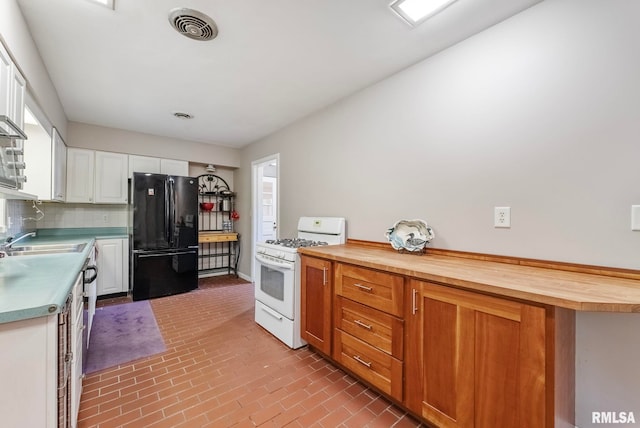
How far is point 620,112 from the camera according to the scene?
4.42 feet

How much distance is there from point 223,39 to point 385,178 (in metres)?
1.66

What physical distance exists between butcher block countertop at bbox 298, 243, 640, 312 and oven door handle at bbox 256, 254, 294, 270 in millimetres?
645

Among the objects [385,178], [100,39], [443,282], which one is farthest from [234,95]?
[443,282]

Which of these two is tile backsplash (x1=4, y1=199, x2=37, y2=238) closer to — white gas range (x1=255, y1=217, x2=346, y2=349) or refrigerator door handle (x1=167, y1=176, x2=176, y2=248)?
refrigerator door handle (x1=167, y1=176, x2=176, y2=248)

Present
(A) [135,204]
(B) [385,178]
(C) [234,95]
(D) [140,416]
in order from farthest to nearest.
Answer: (A) [135,204] < (C) [234,95] < (B) [385,178] < (D) [140,416]

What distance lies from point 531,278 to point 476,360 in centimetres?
48

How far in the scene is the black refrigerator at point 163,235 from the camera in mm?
3645

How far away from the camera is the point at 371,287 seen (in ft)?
5.83

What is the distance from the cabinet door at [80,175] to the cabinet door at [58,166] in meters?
0.08

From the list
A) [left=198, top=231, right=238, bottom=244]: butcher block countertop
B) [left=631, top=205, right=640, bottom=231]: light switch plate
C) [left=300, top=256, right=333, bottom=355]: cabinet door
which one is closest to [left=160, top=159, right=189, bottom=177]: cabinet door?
Result: [left=198, top=231, right=238, bottom=244]: butcher block countertop

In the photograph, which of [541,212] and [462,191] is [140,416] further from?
[541,212]

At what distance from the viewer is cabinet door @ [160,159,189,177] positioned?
13.9ft

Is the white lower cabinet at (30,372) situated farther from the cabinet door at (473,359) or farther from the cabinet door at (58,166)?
the cabinet door at (58,166)

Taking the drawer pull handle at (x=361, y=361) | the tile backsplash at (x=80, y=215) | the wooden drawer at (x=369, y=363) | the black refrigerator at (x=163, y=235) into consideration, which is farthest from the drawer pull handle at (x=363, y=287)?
the tile backsplash at (x=80, y=215)
